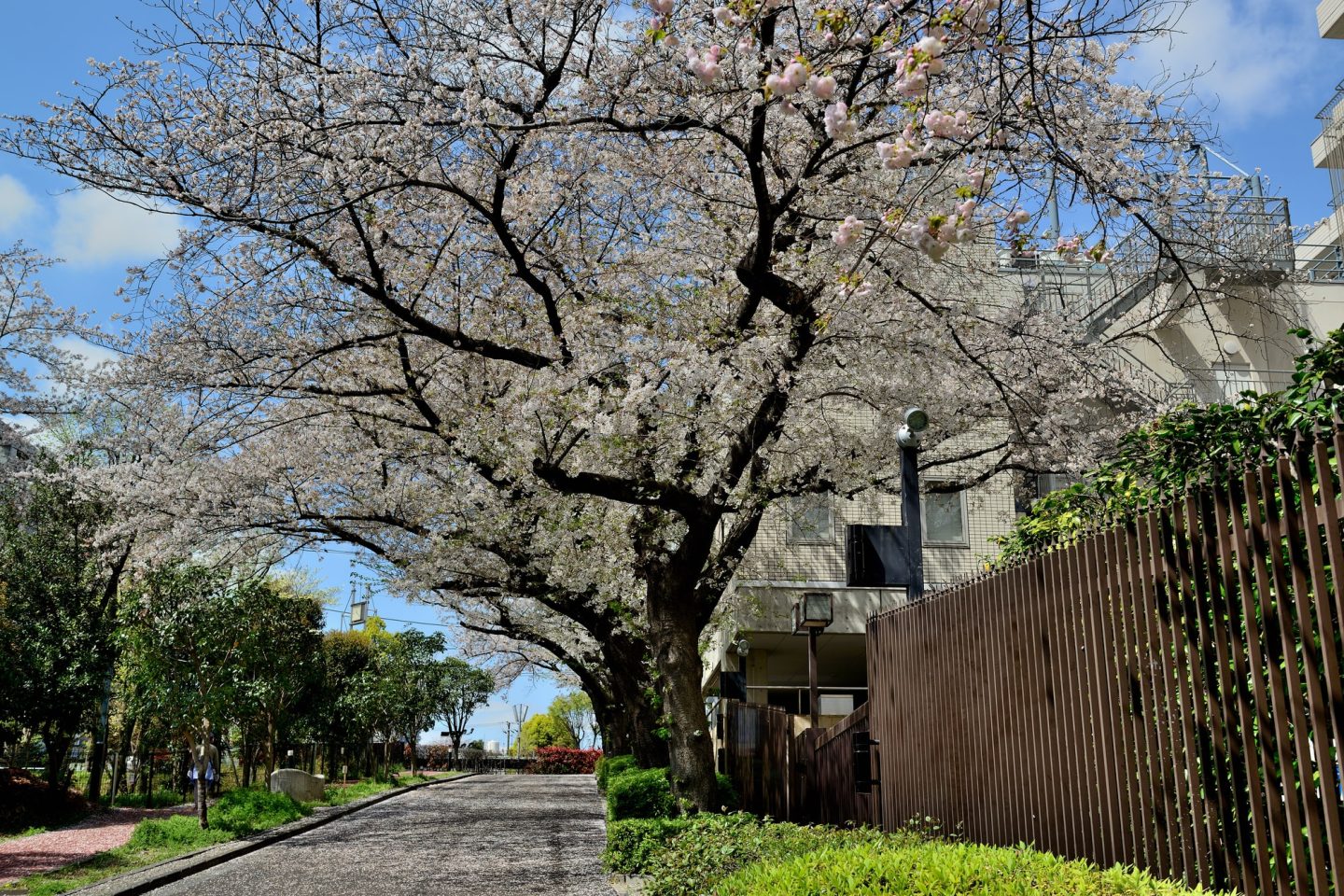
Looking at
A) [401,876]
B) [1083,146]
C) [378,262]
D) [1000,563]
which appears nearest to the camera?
[1083,146]

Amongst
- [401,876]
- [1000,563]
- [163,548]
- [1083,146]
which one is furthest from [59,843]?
[1083,146]

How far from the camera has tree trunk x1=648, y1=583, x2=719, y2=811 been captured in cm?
1112

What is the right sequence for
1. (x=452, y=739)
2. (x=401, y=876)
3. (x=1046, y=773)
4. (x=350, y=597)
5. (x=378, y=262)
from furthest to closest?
(x=452, y=739) → (x=350, y=597) → (x=401, y=876) → (x=378, y=262) → (x=1046, y=773)

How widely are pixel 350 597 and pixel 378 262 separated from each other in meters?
33.2

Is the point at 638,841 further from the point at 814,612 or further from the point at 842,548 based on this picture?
the point at 842,548

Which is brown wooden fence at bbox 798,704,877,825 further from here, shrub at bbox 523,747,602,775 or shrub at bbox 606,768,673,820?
shrub at bbox 523,747,602,775

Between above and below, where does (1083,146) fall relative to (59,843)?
above

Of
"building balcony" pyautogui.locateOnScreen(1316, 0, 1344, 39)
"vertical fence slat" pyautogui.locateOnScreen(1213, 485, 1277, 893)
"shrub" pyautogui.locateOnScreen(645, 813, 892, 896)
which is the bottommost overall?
"shrub" pyautogui.locateOnScreen(645, 813, 892, 896)

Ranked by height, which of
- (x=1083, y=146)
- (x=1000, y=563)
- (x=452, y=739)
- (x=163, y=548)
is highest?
(x=1083, y=146)

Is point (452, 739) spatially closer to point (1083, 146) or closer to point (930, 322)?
point (930, 322)

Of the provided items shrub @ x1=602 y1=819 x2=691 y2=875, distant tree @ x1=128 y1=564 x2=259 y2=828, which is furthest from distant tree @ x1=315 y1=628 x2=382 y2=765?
shrub @ x1=602 y1=819 x2=691 y2=875

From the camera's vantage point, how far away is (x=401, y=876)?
38.8 ft

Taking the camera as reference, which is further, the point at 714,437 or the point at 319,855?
the point at 319,855

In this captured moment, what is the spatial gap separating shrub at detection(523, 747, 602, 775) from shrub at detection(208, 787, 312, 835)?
114 feet
